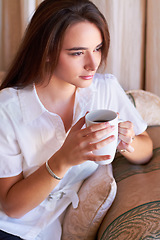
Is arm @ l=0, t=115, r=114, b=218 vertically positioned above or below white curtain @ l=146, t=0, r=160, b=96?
below

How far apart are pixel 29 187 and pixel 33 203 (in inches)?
2.6

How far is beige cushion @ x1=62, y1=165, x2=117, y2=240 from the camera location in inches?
40.9

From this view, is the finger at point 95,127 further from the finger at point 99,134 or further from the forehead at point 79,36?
the forehead at point 79,36

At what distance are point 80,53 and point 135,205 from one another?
549mm

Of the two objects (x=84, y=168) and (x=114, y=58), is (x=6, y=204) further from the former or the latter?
(x=114, y=58)

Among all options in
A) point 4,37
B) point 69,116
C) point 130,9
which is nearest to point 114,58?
point 130,9

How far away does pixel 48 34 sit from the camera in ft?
3.23

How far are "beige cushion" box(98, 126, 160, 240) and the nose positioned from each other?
0.46m

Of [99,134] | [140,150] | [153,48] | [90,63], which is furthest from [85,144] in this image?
[153,48]

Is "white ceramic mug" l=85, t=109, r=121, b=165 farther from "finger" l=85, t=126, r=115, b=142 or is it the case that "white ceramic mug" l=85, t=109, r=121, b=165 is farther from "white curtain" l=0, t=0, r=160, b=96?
"white curtain" l=0, t=0, r=160, b=96

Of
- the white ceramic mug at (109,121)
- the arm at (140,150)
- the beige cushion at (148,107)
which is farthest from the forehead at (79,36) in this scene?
the beige cushion at (148,107)

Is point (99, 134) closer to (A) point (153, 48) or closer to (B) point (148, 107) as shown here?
(B) point (148, 107)

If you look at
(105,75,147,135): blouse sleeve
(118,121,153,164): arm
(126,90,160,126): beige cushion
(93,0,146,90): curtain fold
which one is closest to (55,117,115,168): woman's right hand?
(118,121,153,164): arm

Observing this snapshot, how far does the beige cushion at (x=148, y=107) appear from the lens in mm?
1437
